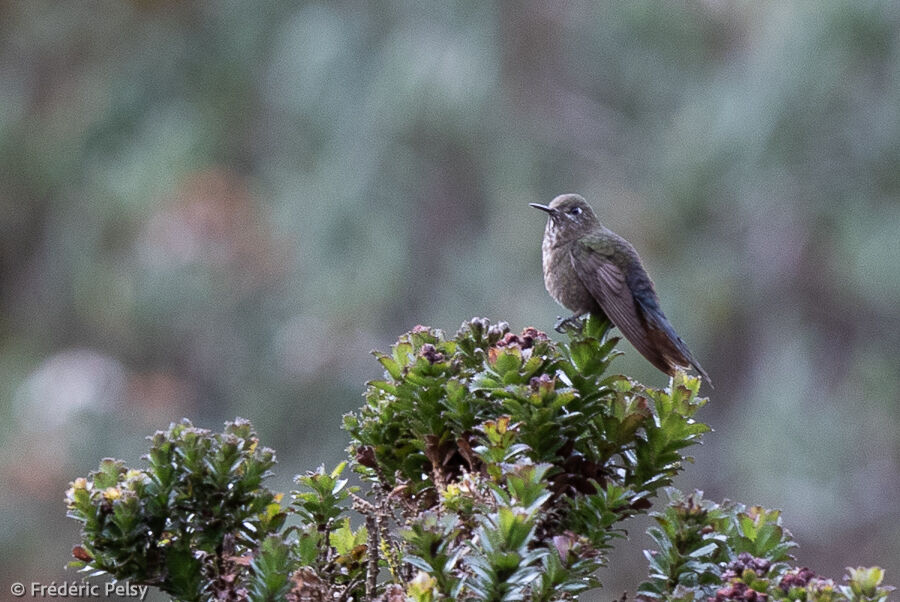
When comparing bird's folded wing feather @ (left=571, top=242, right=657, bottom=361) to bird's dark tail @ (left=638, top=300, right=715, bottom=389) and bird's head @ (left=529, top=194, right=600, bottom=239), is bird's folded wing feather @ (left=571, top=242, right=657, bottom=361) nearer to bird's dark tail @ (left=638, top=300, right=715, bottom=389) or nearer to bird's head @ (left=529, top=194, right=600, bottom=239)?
bird's dark tail @ (left=638, top=300, right=715, bottom=389)

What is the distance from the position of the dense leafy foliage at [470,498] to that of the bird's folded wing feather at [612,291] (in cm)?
99

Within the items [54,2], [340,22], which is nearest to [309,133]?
[340,22]

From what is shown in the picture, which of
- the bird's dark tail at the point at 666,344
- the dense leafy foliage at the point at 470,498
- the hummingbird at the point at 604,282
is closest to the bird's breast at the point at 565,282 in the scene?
the hummingbird at the point at 604,282

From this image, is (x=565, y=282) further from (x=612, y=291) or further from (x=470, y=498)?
(x=470, y=498)

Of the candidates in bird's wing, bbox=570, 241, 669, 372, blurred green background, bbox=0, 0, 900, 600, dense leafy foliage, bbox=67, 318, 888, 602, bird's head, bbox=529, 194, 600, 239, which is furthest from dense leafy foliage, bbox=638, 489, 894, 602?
blurred green background, bbox=0, 0, 900, 600

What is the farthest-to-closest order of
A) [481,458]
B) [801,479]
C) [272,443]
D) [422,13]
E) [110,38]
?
[110,38] → [422,13] → [272,443] → [801,479] → [481,458]

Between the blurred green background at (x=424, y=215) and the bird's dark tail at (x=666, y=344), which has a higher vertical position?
the blurred green background at (x=424, y=215)

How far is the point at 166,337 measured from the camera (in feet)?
36.8

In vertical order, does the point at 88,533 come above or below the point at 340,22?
below

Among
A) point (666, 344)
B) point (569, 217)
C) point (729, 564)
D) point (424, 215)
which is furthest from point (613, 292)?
point (424, 215)

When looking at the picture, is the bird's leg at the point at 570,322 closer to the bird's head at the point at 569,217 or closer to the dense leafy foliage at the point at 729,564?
the bird's head at the point at 569,217

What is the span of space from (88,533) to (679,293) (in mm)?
8867

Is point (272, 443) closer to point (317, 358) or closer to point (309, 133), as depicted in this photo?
point (317, 358)

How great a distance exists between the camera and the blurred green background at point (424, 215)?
1014 centimetres
